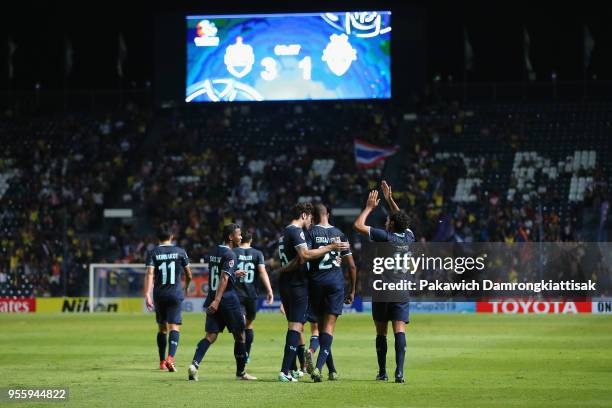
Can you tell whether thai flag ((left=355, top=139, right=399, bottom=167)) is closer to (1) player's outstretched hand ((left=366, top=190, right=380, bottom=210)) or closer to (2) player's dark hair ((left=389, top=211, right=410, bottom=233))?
(2) player's dark hair ((left=389, top=211, right=410, bottom=233))

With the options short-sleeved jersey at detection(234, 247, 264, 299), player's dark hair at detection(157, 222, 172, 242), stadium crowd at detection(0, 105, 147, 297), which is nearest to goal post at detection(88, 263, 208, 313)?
stadium crowd at detection(0, 105, 147, 297)

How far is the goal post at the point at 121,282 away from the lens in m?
43.2

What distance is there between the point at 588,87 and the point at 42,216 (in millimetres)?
26101

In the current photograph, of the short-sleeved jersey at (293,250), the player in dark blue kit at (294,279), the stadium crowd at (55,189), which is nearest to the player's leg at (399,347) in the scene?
the player in dark blue kit at (294,279)

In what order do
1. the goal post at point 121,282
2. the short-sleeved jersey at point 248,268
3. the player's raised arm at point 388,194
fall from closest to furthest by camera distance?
the player's raised arm at point 388,194
the short-sleeved jersey at point 248,268
the goal post at point 121,282

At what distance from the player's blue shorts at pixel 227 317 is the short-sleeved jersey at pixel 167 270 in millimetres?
1934

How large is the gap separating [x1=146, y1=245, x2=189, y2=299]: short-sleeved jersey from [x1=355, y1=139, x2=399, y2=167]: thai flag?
30482mm

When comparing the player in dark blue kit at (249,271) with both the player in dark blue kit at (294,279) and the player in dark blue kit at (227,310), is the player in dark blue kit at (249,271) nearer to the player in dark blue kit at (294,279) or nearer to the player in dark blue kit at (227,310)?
the player in dark blue kit at (227,310)

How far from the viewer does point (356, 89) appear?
55.2m

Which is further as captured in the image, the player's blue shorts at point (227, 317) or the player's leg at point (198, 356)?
the player's blue shorts at point (227, 317)

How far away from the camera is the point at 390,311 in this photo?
16.9 metres

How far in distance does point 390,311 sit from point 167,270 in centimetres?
463

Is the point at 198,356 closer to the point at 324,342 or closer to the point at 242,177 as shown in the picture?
the point at 324,342

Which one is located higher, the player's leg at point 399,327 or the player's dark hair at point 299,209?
the player's dark hair at point 299,209
